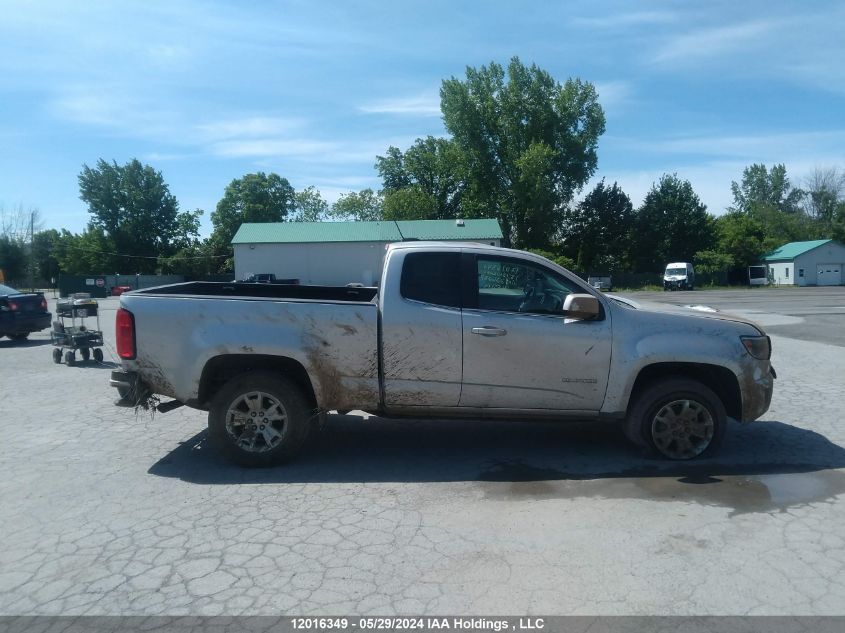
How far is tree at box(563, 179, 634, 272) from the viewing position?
203 feet

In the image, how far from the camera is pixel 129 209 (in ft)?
248

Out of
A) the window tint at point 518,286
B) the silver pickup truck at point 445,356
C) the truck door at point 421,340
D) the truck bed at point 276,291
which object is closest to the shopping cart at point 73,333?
the truck bed at point 276,291

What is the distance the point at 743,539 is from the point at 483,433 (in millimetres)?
3127

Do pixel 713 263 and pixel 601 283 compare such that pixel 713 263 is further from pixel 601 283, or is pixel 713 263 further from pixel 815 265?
pixel 601 283

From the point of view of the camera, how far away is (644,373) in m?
5.82

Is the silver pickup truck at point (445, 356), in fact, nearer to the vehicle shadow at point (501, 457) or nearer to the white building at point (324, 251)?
the vehicle shadow at point (501, 457)

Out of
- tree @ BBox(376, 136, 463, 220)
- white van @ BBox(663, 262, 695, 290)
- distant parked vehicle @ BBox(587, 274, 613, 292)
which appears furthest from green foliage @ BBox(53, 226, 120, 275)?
white van @ BBox(663, 262, 695, 290)

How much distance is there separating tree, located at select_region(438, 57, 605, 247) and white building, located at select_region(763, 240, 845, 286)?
22.1 meters

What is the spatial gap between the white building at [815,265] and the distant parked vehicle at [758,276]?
218 cm

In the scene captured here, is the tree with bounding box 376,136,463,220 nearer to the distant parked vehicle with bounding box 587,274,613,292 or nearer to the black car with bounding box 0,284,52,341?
the distant parked vehicle with bounding box 587,274,613,292

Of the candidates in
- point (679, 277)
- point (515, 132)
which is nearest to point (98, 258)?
point (515, 132)

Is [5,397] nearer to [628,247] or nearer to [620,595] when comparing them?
[620,595]

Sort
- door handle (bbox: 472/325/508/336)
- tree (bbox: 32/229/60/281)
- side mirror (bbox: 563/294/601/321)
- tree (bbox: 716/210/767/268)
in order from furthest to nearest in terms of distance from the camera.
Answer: tree (bbox: 32/229/60/281), tree (bbox: 716/210/767/268), door handle (bbox: 472/325/508/336), side mirror (bbox: 563/294/601/321)

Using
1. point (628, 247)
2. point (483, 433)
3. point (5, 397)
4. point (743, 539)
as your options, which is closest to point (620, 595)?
point (743, 539)
